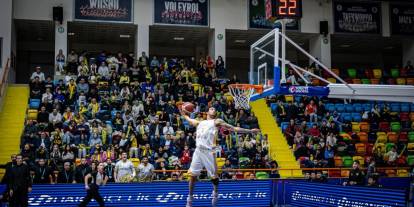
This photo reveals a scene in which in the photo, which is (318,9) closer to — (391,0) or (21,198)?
(391,0)

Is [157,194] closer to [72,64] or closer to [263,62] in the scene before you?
[263,62]

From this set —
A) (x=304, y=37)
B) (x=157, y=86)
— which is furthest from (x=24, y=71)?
(x=304, y=37)

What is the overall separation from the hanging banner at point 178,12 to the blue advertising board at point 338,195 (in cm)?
1587

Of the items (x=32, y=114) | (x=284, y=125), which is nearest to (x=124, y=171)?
(x=32, y=114)

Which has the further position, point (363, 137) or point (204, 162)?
point (363, 137)

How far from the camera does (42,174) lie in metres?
19.2

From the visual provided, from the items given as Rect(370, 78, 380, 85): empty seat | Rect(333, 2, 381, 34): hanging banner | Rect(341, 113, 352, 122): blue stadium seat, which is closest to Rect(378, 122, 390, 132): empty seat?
Rect(341, 113, 352, 122): blue stadium seat

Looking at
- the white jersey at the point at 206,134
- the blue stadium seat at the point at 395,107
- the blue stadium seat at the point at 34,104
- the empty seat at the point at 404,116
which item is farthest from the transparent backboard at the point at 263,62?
the blue stadium seat at the point at 395,107

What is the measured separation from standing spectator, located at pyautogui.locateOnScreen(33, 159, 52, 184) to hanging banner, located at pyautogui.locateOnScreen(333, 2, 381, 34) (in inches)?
855

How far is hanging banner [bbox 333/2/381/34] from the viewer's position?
35.1m

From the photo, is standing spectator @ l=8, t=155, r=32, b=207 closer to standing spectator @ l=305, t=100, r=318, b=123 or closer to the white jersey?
the white jersey

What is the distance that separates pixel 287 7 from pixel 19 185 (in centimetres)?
877

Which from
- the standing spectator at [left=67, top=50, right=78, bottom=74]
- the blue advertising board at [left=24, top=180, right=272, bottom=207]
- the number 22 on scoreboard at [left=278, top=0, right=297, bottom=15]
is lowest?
the blue advertising board at [left=24, top=180, right=272, bottom=207]

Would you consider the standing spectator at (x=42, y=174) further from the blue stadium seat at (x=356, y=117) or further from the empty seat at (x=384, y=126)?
the empty seat at (x=384, y=126)
